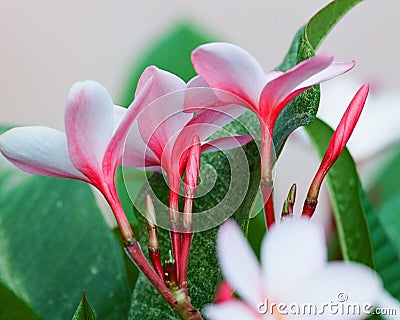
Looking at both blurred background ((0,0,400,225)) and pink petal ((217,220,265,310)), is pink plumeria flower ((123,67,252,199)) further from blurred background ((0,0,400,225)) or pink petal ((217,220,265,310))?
blurred background ((0,0,400,225))

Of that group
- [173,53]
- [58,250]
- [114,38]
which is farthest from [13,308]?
[114,38]

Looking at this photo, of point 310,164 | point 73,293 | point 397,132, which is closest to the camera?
point 73,293

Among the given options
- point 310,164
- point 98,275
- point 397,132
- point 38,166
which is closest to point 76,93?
point 38,166

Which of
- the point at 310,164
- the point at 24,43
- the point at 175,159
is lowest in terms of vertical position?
the point at 310,164

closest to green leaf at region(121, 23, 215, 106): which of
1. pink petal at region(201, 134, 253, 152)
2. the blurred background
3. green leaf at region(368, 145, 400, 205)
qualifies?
green leaf at region(368, 145, 400, 205)

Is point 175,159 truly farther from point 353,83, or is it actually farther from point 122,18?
point 122,18

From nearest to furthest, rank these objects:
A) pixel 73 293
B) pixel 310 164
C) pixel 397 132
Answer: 1. pixel 73 293
2. pixel 397 132
3. pixel 310 164
